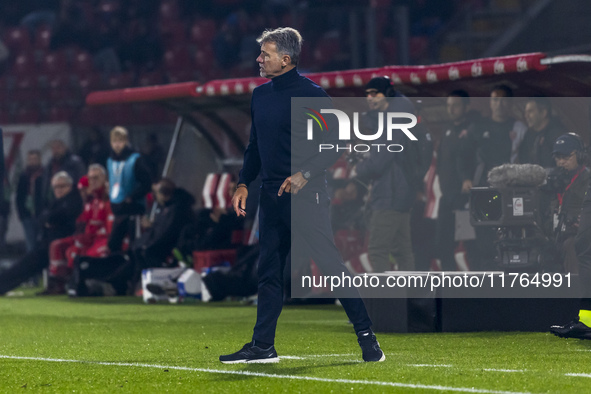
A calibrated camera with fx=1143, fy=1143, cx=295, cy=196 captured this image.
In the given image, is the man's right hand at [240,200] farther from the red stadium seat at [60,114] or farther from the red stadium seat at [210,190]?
the red stadium seat at [60,114]

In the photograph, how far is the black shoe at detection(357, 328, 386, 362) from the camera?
6.39 metres

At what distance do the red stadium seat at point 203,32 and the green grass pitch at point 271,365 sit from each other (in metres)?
14.4

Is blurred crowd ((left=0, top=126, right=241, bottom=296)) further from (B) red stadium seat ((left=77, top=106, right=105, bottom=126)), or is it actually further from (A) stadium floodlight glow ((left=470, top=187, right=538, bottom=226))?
(B) red stadium seat ((left=77, top=106, right=105, bottom=126))

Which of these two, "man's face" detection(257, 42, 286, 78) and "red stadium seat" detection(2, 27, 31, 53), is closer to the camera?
"man's face" detection(257, 42, 286, 78)

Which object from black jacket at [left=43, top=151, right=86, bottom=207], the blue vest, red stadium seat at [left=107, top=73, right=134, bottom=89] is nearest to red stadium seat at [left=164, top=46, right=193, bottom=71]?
red stadium seat at [left=107, top=73, right=134, bottom=89]

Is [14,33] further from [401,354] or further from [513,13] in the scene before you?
[401,354]

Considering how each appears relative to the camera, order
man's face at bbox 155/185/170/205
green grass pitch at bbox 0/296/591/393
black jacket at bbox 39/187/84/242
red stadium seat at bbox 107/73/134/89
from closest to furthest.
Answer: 1. green grass pitch at bbox 0/296/591/393
2. man's face at bbox 155/185/170/205
3. black jacket at bbox 39/187/84/242
4. red stadium seat at bbox 107/73/134/89

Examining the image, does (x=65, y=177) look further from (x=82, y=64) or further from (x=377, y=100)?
(x=82, y=64)

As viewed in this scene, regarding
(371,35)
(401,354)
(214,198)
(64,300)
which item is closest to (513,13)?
(371,35)

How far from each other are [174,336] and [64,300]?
4.98 meters

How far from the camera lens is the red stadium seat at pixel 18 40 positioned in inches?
995

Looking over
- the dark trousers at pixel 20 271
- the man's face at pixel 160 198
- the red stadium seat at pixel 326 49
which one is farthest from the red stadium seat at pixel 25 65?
the man's face at pixel 160 198

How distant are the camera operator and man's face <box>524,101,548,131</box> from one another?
47.1 inches

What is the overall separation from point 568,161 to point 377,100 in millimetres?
1785
